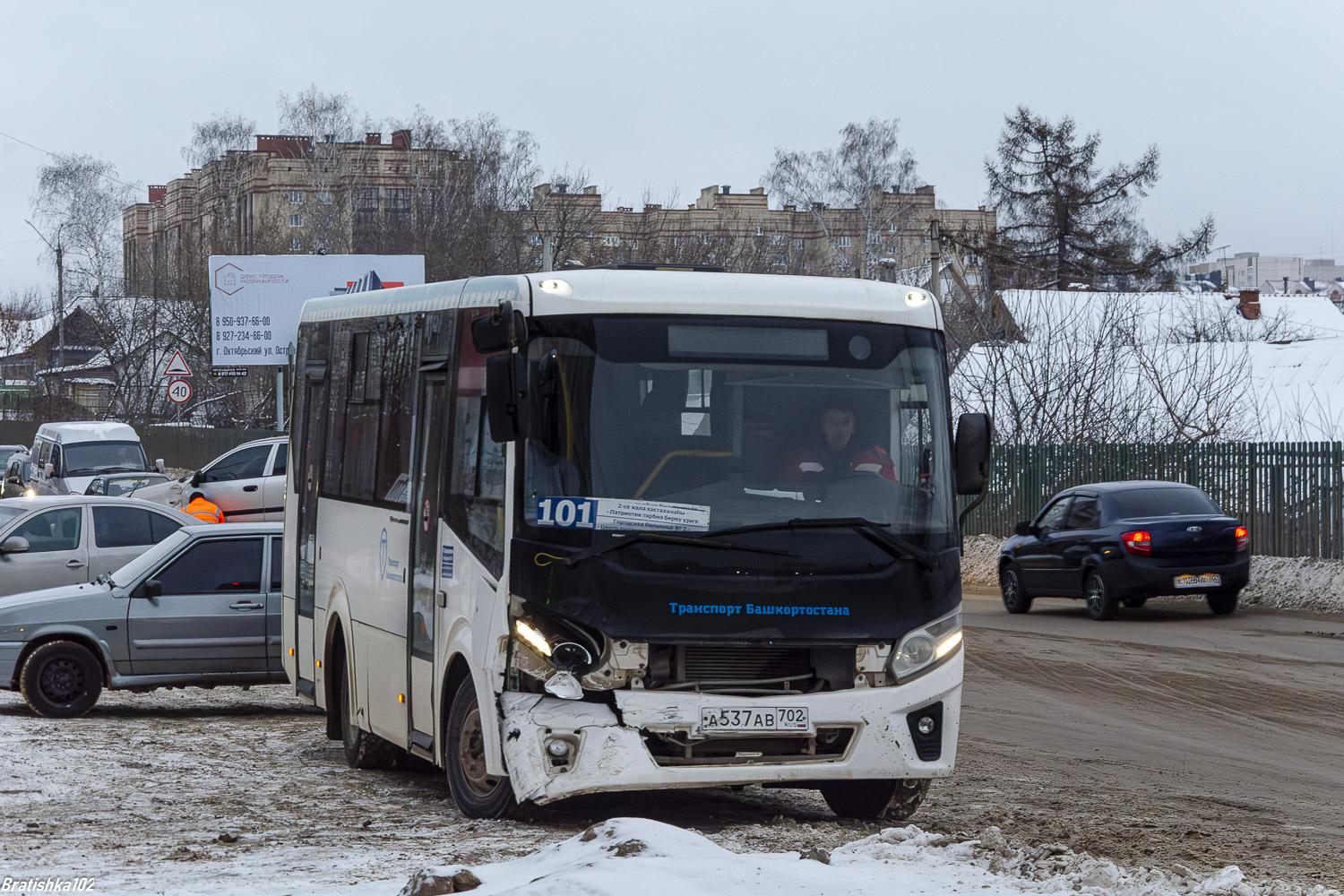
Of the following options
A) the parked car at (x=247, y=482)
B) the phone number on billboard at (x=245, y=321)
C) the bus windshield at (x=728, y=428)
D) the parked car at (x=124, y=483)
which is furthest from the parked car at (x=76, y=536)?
the phone number on billboard at (x=245, y=321)

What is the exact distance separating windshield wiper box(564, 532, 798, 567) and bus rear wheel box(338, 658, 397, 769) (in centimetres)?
335

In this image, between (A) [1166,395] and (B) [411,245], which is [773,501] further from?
(B) [411,245]

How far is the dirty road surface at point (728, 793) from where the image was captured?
775cm

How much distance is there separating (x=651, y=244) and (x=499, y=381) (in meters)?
62.1

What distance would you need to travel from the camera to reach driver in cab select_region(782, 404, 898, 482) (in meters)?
8.33

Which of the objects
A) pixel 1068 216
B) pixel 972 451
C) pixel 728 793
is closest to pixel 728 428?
pixel 972 451

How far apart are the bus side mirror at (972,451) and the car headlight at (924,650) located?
2.17 feet

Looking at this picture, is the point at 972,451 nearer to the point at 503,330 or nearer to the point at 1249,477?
the point at 503,330

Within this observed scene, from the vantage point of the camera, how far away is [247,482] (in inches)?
1139

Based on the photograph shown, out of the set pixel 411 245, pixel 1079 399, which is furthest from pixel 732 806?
pixel 411 245

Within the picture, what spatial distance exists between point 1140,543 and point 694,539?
578 inches

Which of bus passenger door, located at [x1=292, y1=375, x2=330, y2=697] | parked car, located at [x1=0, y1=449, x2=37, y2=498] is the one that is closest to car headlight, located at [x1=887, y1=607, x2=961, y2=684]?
bus passenger door, located at [x1=292, y1=375, x2=330, y2=697]

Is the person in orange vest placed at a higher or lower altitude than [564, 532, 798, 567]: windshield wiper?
lower

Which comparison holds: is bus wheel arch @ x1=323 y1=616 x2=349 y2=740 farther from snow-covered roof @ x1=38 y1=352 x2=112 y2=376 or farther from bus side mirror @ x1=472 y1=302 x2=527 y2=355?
snow-covered roof @ x1=38 y1=352 x2=112 y2=376
